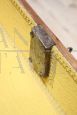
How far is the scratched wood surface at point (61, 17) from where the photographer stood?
0.90 meters

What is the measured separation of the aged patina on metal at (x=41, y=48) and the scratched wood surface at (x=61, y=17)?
42 mm

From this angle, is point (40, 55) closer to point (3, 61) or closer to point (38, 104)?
point (38, 104)

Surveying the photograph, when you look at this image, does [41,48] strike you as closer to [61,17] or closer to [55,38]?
[55,38]

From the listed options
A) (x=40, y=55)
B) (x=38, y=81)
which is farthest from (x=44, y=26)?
(x=38, y=81)

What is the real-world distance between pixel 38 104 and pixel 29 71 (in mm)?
139

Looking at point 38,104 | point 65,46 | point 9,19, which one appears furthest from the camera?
point 9,19

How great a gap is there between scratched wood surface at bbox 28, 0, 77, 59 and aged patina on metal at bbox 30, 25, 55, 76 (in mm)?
42

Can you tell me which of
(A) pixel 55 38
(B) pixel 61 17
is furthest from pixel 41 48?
(B) pixel 61 17

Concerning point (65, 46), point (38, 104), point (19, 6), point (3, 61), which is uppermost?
point (19, 6)

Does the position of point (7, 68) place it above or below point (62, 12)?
below

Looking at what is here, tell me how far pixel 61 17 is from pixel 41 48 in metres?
0.16

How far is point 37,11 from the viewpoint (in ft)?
3.32

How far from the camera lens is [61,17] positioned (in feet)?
3.24

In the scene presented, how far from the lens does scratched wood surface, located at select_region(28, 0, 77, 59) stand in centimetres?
90
